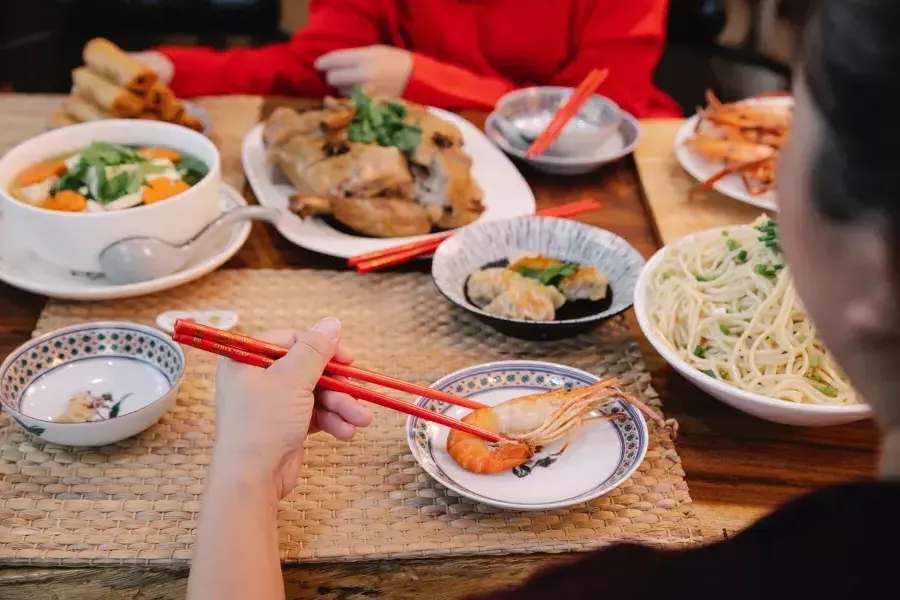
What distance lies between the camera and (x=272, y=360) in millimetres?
1135

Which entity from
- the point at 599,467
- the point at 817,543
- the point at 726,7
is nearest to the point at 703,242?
the point at 599,467

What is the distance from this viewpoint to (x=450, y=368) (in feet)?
4.51

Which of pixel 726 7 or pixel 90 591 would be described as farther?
pixel 726 7

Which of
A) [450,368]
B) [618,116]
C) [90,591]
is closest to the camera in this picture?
[90,591]

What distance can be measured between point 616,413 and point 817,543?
0.64 m

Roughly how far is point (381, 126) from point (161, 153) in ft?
1.51

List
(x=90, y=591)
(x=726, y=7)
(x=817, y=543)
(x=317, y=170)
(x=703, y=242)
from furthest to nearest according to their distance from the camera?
(x=726, y=7) → (x=317, y=170) → (x=703, y=242) → (x=90, y=591) → (x=817, y=543)

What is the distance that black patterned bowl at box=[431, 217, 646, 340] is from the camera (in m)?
1.40

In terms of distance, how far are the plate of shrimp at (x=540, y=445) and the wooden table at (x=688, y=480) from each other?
0.09 metres

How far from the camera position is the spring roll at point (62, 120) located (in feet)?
6.44

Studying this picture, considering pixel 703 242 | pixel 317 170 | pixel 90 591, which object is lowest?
pixel 90 591

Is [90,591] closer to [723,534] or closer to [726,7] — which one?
[723,534]

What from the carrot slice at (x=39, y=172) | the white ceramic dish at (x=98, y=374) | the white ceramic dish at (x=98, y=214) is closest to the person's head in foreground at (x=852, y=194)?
the white ceramic dish at (x=98, y=374)

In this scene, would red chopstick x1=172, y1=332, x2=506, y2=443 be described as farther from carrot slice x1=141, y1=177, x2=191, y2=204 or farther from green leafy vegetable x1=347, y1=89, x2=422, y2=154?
green leafy vegetable x1=347, y1=89, x2=422, y2=154
